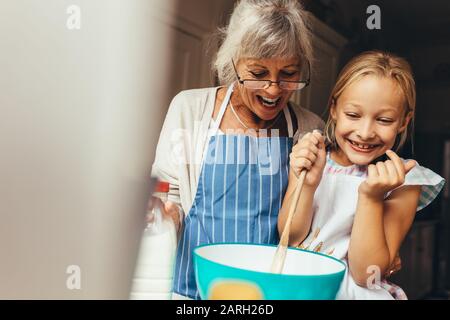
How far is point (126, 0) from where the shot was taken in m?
0.75

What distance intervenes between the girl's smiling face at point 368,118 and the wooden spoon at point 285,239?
0.24 ft

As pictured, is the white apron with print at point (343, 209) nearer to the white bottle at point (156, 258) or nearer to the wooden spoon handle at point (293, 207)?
the wooden spoon handle at point (293, 207)

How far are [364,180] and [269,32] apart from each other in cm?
25

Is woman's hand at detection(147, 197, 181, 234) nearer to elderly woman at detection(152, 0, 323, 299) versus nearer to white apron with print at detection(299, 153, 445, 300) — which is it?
elderly woman at detection(152, 0, 323, 299)

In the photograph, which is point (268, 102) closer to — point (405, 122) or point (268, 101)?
point (268, 101)

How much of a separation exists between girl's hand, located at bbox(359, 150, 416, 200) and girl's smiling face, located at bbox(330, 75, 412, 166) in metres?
0.02

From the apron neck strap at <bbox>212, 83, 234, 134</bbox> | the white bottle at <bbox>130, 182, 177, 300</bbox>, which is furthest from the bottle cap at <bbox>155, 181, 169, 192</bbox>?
the apron neck strap at <bbox>212, 83, 234, 134</bbox>

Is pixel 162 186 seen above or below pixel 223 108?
below

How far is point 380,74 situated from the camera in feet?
2.09

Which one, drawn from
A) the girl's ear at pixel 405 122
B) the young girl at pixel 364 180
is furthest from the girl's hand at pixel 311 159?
the girl's ear at pixel 405 122

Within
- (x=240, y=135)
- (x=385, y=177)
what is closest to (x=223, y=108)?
(x=240, y=135)

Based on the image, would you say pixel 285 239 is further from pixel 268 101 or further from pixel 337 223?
pixel 268 101

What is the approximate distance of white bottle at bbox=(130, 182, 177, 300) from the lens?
698 millimetres

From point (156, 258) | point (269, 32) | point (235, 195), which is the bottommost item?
point (156, 258)
